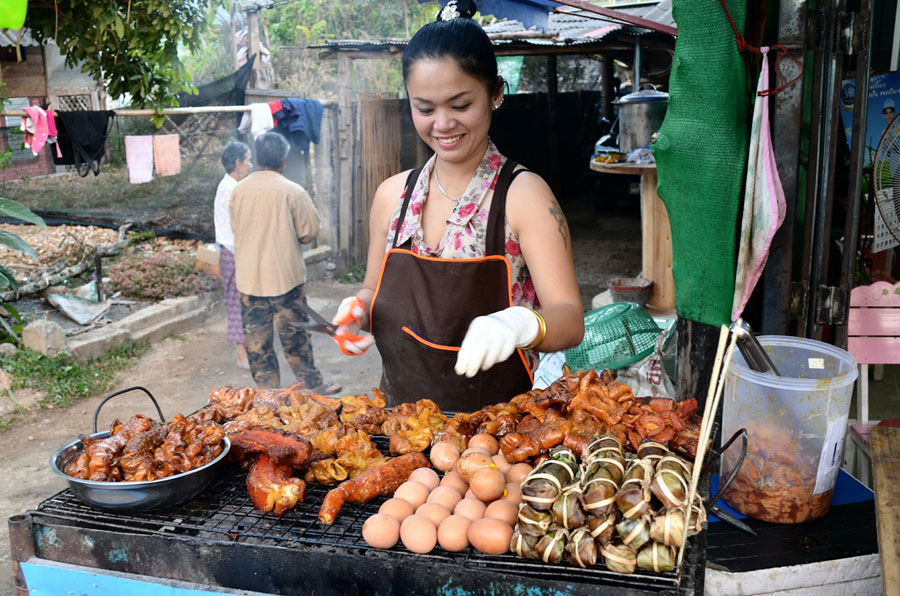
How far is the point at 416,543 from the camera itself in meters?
1.82

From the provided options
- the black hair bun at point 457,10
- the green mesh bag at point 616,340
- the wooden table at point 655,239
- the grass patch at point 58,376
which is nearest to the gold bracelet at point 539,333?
the black hair bun at point 457,10

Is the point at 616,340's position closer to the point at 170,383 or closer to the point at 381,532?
Result: the point at 381,532

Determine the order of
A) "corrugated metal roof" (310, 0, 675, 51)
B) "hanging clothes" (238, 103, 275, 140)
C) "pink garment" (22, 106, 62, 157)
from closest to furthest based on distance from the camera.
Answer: "pink garment" (22, 106, 62, 157)
"hanging clothes" (238, 103, 275, 140)
"corrugated metal roof" (310, 0, 675, 51)

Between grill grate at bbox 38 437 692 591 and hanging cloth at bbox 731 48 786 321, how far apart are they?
178cm

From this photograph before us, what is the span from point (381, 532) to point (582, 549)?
0.51 m

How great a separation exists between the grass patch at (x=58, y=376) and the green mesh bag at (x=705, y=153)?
19.6ft

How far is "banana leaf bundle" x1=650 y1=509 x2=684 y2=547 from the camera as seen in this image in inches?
67.2

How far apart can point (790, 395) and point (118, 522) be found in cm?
197

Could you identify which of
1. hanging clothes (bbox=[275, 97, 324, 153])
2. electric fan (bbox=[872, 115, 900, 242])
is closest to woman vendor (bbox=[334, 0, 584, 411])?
electric fan (bbox=[872, 115, 900, 242])

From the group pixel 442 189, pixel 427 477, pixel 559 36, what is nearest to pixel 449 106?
pixel 442 189

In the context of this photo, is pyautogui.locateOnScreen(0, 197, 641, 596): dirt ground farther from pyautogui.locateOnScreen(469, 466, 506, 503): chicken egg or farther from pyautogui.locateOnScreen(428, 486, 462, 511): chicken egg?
pyautogui.locateOnScreen(469, 466, 506, 503): chicken egg

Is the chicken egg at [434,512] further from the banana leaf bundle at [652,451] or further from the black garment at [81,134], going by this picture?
the black garment at [81,134]

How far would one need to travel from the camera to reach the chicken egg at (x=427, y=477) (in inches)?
83.9

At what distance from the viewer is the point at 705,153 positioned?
329cm
